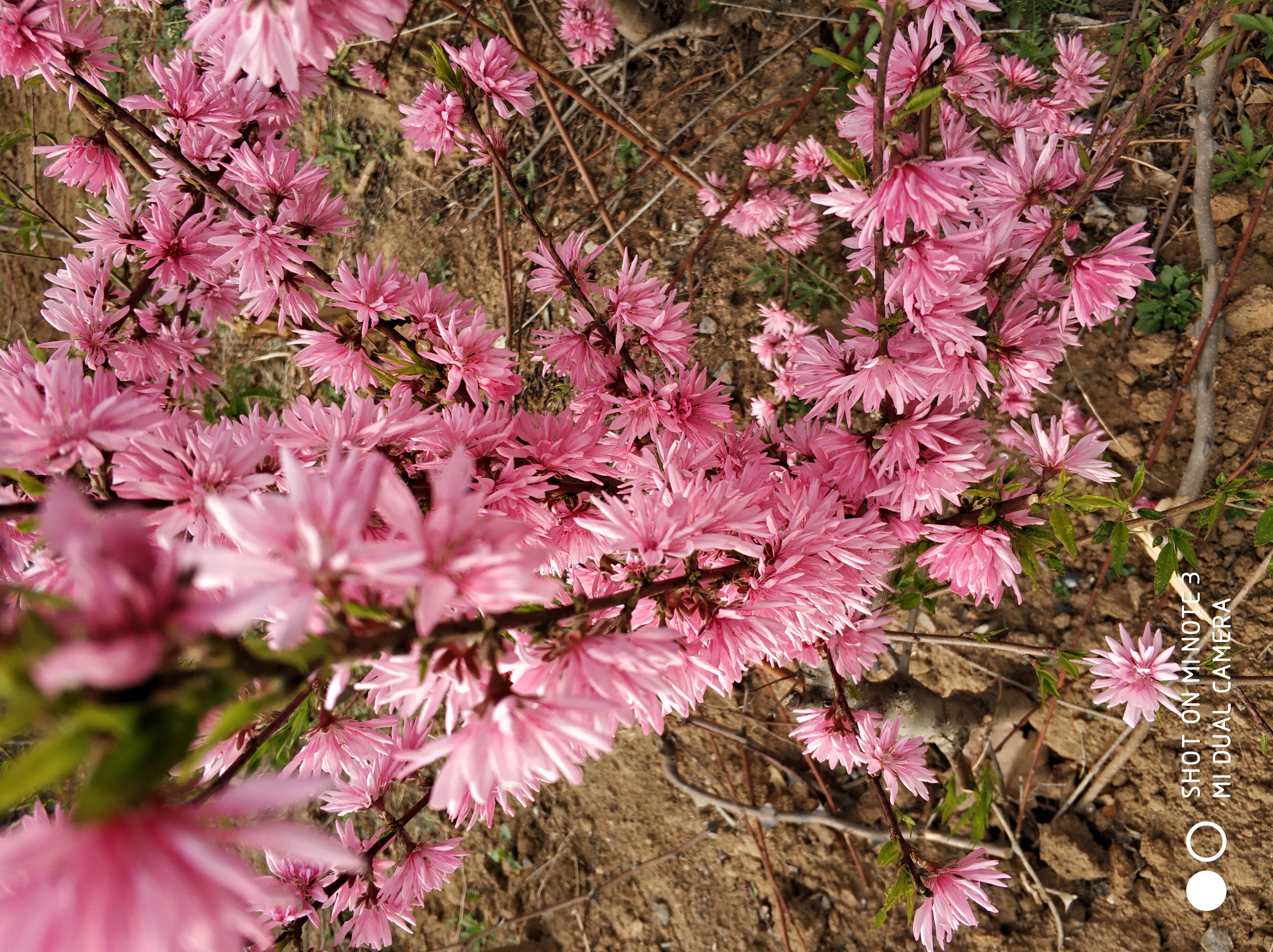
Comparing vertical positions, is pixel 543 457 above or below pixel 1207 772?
above

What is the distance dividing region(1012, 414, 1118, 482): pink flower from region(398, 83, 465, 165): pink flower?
71.1 inches

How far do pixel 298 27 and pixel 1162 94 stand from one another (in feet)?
5.12

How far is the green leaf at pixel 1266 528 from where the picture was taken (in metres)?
1.31

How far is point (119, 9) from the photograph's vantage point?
16.2 feet

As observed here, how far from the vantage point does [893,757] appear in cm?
173

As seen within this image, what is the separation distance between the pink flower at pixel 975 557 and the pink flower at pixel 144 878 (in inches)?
53.1

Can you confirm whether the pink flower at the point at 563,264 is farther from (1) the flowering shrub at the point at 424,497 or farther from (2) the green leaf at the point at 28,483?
Answer: (2) the green leaf at the point at 28,483

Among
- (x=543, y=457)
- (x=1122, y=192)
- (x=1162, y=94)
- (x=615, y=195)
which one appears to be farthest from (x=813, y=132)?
(x=543, y=457)

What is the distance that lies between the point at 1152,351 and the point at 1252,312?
0.33 meters

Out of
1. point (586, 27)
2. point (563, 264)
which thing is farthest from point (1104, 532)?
point (586, 27)

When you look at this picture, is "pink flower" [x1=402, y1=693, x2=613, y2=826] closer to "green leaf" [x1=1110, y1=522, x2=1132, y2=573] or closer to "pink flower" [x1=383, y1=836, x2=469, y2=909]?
"pink flower" [x1=383, y1=836, x2=469, y2=909]

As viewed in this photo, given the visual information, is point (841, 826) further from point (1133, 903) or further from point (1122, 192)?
point (1122, 192)

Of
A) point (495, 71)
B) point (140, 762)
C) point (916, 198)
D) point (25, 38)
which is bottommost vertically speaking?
point (140, 762)

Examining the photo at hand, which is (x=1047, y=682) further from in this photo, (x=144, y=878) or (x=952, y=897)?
(x=144, y=878)
